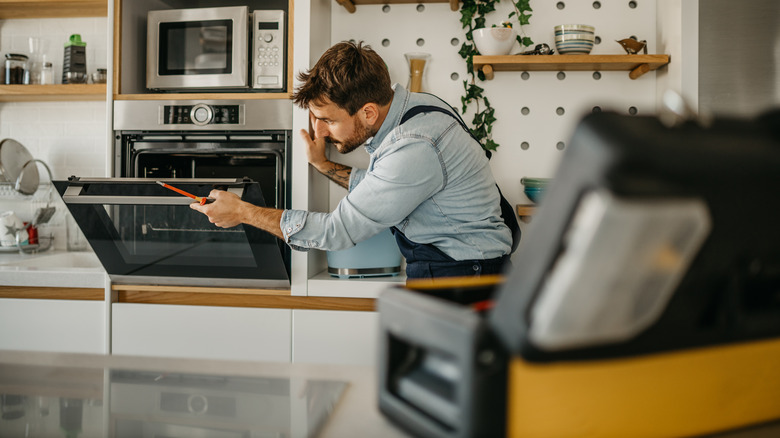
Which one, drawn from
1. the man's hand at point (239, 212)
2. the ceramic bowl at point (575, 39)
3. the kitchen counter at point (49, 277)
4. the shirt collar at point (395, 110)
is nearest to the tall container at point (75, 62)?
the kitchen counter at point (49, 277)

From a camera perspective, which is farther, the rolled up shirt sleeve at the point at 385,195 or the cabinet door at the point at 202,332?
the cabinet door at the point at 202,332

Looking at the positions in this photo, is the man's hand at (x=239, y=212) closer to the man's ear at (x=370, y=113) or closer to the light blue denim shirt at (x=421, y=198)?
the light blue denim shirt at (x=421, y=198)

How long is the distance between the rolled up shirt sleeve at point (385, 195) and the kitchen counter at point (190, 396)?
75 centimetres

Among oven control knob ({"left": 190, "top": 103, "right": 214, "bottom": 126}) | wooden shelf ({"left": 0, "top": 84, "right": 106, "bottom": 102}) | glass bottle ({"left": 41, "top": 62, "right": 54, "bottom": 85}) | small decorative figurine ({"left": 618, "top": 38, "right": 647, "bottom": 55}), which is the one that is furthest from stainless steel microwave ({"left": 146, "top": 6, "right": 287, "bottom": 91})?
small decorative figurine ({"left": 618, "top": 38, "right": 647, "bottom": 55})

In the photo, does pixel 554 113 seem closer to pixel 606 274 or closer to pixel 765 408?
pixel 765 408

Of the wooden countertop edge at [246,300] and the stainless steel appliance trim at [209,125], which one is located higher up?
the stainless steel appliance trim at [209,125]

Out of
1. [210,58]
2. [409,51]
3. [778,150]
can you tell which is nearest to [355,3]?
[409,51]

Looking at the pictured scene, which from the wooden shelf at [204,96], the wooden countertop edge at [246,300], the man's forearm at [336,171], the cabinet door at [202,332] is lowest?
the cabinet door at [202,332]

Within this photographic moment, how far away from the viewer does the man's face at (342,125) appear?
6.60 ft

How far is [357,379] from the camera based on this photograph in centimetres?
100

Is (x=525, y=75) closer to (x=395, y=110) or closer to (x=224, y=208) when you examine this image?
(x=395, y=110)

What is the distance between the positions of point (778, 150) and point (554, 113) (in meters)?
2.20

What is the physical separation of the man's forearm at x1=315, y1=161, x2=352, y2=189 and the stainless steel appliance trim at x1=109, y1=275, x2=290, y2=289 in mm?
449

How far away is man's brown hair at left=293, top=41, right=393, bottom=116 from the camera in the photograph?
192 centimetres
